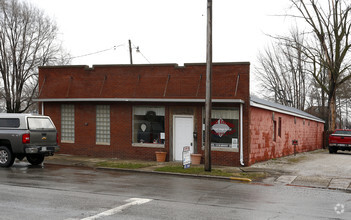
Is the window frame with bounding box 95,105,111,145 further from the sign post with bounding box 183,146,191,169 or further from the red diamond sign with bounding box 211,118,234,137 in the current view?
the sign post with bounding box 183,146,191,169

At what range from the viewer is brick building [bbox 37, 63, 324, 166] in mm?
17875

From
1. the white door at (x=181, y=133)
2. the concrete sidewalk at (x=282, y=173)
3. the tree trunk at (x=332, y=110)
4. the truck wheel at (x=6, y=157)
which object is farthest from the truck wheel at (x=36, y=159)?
the tree trunk at (x=332, y=110)

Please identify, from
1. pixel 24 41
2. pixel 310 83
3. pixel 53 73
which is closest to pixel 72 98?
pixel 53 73

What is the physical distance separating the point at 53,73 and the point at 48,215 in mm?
15095

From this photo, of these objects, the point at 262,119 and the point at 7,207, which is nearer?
the point at 7,207

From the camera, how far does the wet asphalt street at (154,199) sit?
802cm

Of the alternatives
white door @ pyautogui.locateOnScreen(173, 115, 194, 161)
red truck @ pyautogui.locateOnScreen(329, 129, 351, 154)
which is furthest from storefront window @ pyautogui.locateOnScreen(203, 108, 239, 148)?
red truck @ pyautogui.locateOnScreen(329, 129, 351, 154)

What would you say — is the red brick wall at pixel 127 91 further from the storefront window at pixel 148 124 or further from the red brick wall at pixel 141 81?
the storefront window at pixel 148 124

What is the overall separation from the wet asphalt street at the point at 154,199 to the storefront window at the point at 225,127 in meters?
4.29

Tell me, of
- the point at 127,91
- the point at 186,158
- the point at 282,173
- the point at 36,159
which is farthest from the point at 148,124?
the point at 282,173

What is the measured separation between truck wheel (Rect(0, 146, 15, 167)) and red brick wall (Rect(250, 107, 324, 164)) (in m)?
10.2

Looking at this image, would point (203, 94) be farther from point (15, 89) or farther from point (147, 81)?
point (15, 89)

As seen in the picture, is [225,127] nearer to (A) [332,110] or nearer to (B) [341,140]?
(B) [341,140]

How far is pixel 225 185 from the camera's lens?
1247 cm
